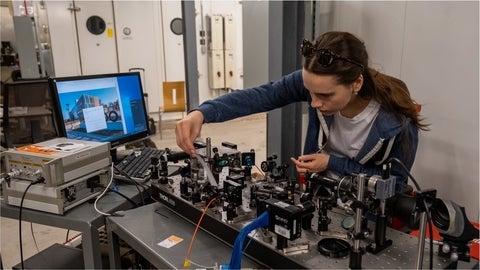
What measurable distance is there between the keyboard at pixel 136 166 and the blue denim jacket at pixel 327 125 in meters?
0.36

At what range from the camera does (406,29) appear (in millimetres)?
1988

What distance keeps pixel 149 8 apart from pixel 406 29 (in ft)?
13.8

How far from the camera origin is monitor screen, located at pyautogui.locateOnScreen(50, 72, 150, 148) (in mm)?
1484

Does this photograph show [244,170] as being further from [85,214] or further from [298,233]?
[85,214]

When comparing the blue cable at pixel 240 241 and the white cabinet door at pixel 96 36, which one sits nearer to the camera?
the blue cable at pixel 240 241

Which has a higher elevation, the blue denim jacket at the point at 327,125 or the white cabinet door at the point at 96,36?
the white cabinet door at the point at 96,36

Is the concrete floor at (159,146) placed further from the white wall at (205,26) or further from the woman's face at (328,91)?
the woman's face at (328,91)

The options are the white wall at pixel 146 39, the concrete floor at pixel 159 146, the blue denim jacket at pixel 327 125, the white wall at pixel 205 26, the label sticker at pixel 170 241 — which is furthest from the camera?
the white wall at pixel 205 26

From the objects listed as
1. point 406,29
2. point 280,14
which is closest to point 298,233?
point 406,29

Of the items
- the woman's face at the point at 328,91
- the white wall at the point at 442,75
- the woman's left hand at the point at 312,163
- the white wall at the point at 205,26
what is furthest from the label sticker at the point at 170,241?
the white wall at the point at 205,26

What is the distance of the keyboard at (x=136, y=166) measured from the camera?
151 cm

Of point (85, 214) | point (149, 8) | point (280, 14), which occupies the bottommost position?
point (85, 214)

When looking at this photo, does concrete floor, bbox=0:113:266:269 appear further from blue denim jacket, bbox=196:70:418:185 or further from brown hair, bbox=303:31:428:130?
brown hair, bbox=303:31:428:130

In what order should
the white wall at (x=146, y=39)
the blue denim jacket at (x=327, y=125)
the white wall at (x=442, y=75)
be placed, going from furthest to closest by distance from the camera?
the white wall at (x=146, y=39) → the white wall at (x=442, y=75) → the blue denim jacket at (x=327, y=125)
